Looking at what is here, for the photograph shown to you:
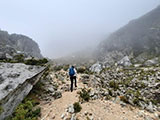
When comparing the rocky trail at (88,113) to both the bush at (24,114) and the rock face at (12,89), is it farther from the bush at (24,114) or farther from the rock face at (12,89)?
the rock face at (12,89)

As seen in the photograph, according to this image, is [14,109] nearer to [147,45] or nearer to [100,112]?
[100,112]

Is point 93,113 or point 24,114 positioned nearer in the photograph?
point 24,114

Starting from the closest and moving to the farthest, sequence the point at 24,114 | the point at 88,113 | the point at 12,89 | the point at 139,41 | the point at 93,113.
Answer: the point at 24,114, the point at 88,113, the point at 93,113, the point at 12,89, the point at 139,41

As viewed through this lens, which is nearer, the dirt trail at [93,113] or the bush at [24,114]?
the bush at [24,114]

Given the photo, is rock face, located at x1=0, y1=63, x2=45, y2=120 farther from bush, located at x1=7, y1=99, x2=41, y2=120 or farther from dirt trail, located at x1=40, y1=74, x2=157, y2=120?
dirt trail, located at x1=40, y1=74, x2=157, y2=120

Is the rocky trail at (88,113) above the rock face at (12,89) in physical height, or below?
below

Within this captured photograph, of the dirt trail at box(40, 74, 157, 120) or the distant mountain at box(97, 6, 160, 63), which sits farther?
the distant mountain at box(97, 6, 160, 63)

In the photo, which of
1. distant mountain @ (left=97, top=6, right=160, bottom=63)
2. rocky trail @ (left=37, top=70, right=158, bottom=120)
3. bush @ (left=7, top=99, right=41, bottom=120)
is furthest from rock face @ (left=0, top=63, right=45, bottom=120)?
distant mountain @ (left=97, top=6, right=160, bottom=63)

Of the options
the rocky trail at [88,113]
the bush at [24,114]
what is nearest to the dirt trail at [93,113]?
the rocky trail at [88,113]

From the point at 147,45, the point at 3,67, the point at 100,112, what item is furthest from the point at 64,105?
the point at 147,45

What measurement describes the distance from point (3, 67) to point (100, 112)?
1053 cm

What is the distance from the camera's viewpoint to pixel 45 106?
7461 mm

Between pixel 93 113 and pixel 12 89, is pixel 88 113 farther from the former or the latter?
pixel 12 89

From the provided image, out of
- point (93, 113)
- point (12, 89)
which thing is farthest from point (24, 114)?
point (93, 113)
